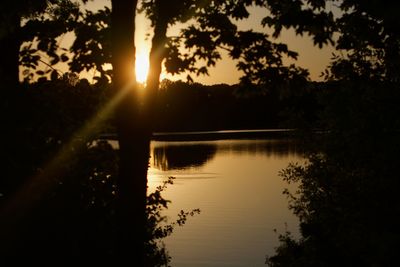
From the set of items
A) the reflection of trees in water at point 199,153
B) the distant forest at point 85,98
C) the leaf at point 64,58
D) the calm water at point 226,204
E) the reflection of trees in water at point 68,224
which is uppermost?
the leaf at point 64,58

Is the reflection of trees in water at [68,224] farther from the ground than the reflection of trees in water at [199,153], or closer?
farther from the ground

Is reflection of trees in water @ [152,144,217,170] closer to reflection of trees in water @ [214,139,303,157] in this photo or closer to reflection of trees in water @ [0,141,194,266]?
reflection of trees in water @ [214,139,303,157]

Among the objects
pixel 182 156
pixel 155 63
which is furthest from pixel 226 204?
pixel 182 156

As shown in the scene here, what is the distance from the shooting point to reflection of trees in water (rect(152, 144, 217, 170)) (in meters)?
134

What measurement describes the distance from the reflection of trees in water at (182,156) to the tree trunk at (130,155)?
118035mm

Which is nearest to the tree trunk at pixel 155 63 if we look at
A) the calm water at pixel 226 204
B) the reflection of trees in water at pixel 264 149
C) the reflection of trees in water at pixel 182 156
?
the calm water at pixel 226 204

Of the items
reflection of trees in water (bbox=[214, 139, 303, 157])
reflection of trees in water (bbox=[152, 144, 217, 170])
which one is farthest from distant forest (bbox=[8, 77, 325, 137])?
reflection of trees in water (bbox=[214, 139, 303, 157])

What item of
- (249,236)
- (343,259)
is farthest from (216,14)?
(249,236)

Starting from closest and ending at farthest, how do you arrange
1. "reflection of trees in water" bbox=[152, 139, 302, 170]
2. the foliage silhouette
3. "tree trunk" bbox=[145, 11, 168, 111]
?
"tree trunk" bbox=[145, 11, 168, 111]
the foliage silhouette
"reflection of trees in water" bbox=[152, 139, 302, 170]

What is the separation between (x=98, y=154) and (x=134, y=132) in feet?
10.8

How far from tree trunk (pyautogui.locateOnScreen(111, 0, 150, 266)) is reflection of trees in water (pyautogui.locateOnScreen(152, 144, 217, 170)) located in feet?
387

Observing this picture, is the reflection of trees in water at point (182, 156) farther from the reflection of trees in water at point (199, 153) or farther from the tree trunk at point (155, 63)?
the tree trunk at point (155, 63)

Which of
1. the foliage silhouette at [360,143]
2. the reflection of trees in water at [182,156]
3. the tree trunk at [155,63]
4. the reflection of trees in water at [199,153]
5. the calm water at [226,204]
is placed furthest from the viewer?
the reflection of trees in water at [199,153]

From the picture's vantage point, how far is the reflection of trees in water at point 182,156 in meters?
134
